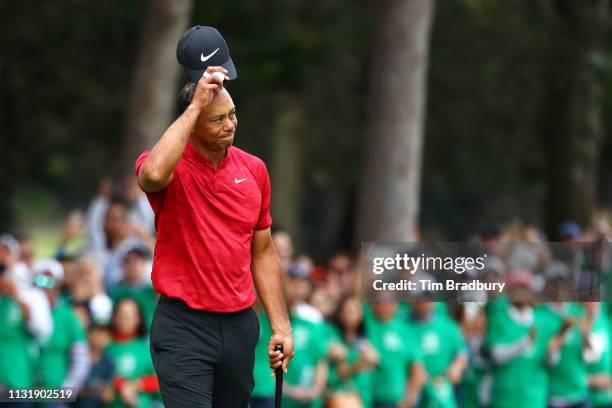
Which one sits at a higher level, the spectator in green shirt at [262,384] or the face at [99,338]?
the face at [99,338]

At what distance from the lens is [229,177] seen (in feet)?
21.8

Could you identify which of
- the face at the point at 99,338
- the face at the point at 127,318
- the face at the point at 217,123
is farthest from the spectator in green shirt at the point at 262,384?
the face at the point at 217,123

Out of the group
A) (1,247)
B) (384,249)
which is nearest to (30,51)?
(1,247)

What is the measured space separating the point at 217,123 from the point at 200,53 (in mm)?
319

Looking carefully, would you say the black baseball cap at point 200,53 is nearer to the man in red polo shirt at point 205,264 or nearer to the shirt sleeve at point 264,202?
the man in red polo shirt at point 205,264

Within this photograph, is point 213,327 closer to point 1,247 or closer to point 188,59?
point 188,59

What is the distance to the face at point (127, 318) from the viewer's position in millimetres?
11578

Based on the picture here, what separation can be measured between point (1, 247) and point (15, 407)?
153 centimetres

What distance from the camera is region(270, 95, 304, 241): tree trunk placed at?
30688 mm

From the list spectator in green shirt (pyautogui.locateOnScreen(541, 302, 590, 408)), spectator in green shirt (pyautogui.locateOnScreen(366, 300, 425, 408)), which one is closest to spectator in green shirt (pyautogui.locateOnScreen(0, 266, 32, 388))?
spectator in green shirt (pyautogui.locateOnScreen(366, 300, 425, 408))

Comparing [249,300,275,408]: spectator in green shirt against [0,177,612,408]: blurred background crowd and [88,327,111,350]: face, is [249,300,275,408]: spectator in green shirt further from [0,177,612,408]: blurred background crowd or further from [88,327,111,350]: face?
[88,327,111,350]: face

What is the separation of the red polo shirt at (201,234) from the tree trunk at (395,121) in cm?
1090

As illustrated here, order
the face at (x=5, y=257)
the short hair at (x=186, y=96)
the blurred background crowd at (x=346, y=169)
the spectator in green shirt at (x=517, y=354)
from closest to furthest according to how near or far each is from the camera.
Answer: the short hair at (x=186, y=96) < the face at (x=5, y=257) < the blurred background crowd at (x=346, y=169) < the spectator in green shirt at (x=517, y=354)

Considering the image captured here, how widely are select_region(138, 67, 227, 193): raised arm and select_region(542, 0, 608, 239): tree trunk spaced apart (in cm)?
1891
